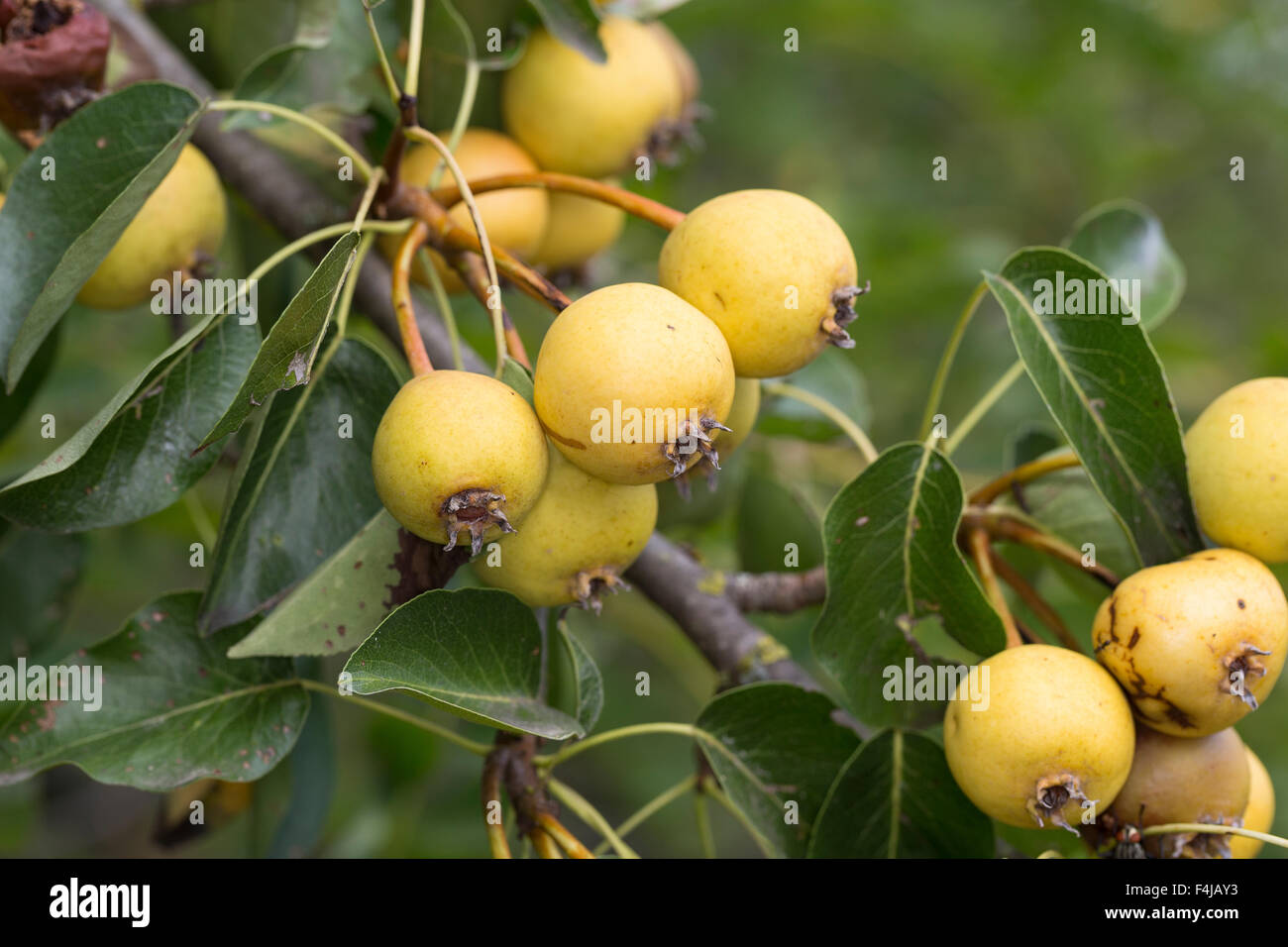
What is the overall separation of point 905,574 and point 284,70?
116 cm

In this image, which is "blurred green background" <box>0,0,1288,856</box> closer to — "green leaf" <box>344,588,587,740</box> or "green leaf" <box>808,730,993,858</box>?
"green leaf" <box>808,730,993,858</box>

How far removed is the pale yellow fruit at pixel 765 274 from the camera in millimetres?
1256

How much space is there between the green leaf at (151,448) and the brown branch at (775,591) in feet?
2.91

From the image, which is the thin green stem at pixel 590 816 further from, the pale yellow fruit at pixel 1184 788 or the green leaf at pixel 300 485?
the pale yellow fruit at pixel 1184 788

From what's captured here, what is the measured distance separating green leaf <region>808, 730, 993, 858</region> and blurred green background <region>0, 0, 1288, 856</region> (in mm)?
184

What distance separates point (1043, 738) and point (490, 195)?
A: 3.55 ft

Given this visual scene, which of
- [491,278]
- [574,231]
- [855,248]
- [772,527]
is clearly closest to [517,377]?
[491,278]

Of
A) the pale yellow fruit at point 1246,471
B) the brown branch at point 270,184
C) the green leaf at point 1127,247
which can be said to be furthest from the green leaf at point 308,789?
the green leaf at point 1127,247

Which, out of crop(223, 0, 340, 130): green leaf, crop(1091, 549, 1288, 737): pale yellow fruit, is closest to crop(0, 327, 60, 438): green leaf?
crop(223, 0, 340, 130): green leaf

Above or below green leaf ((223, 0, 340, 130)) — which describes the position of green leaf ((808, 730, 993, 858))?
below

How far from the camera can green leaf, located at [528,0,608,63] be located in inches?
66.8

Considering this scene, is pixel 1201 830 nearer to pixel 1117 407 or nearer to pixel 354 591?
pixel 1117 407

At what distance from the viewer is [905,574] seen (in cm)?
149

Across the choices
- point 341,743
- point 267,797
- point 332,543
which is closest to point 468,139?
point 332,543
